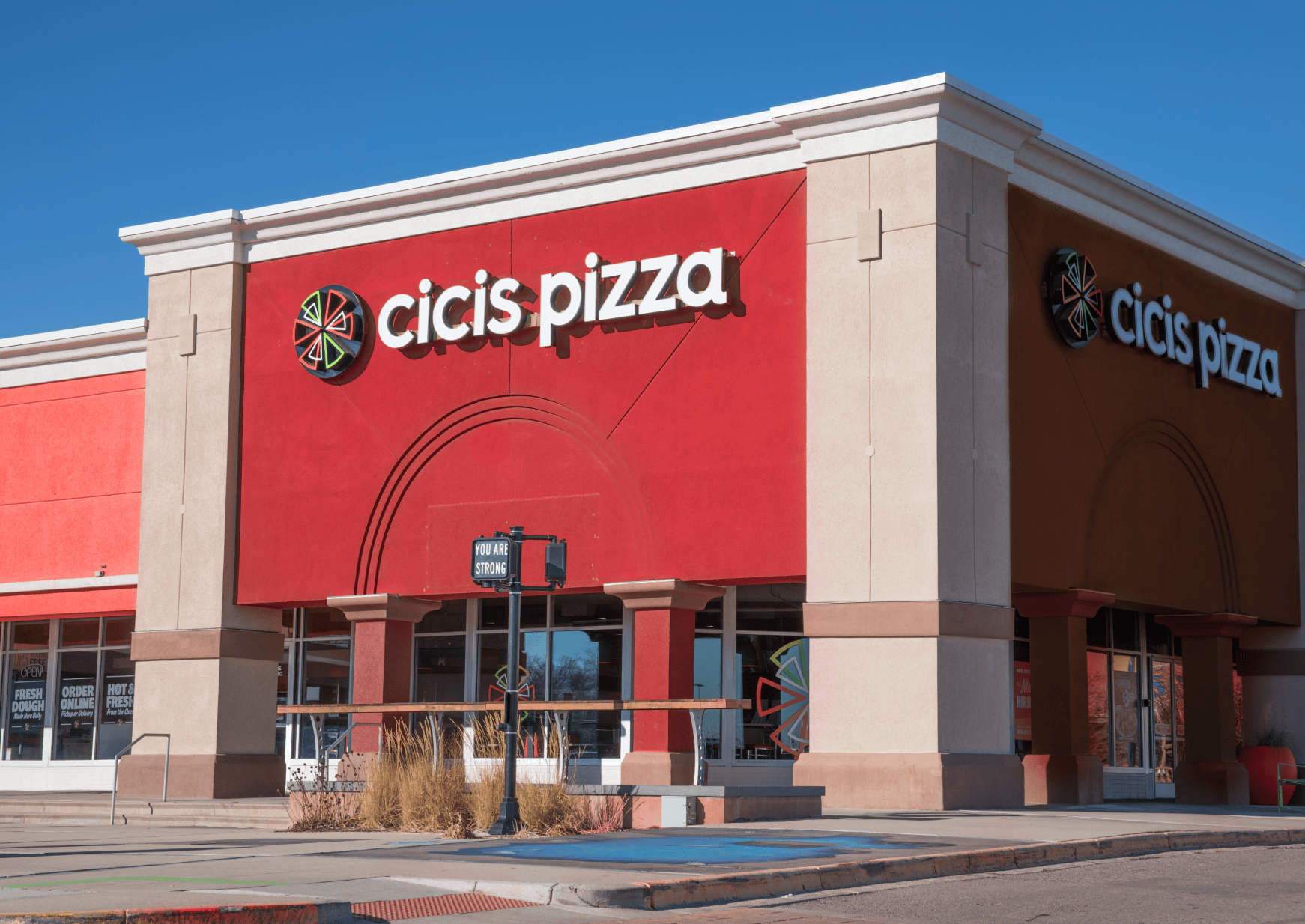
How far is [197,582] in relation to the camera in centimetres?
2862

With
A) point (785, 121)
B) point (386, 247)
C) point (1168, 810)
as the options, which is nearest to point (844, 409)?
point (785, 121)

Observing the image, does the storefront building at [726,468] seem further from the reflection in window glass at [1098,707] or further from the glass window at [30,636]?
the glass window at [30,636]

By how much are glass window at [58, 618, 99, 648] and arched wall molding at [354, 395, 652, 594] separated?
8.59 m

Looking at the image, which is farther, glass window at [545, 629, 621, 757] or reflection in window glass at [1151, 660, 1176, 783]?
reflection in window glass at [1151, 660, 1176, 783]

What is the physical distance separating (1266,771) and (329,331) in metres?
18.8

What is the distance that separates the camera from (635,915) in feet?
35.7

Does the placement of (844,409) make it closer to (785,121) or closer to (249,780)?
(785,121)

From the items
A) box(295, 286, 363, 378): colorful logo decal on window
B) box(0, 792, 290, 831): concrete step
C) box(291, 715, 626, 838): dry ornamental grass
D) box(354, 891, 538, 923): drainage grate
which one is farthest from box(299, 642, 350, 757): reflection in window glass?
box(354, 891, 538, 923): drainage grate

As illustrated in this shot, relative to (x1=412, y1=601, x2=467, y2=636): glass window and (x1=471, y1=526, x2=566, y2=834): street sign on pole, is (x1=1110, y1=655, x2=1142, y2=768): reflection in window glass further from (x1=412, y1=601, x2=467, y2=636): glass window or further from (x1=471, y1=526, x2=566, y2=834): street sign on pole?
(x1=471, y1=526, x2=566, y2=834): street sign on pole

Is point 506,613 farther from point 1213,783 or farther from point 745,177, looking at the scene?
point 1213,783

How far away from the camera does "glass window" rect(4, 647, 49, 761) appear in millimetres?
33000

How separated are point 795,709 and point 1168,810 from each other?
602 cm

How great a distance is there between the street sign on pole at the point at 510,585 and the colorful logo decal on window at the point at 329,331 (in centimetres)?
990

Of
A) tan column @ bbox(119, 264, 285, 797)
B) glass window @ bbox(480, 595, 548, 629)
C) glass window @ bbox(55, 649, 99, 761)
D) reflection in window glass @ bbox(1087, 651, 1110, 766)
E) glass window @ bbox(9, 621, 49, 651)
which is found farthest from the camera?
glass window @ bbox(9, 621, 49, 651)
